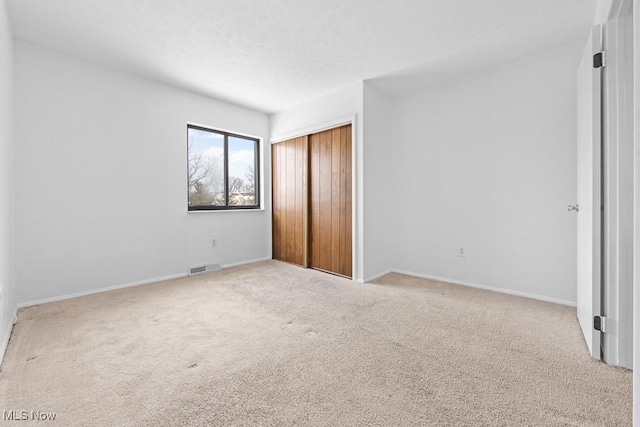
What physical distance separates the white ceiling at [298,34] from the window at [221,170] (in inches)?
37.4

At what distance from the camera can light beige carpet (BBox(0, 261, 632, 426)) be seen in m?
1.33

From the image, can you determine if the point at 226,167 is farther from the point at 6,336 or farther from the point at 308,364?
the point at 308,364

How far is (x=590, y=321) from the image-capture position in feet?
6.11

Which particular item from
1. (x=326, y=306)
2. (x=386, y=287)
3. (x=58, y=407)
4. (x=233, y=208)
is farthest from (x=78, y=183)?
(x=386, y=287)

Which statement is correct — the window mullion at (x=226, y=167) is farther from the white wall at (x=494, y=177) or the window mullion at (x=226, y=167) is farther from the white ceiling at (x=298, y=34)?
the white wall at (x=494, y=177)

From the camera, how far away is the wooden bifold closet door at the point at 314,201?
3.78m

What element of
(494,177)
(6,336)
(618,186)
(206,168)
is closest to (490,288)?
A: (494,177)

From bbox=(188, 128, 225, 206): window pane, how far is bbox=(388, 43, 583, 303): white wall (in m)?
2.56

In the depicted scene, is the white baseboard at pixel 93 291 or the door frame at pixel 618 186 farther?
the white baseboard at pixel 93 291

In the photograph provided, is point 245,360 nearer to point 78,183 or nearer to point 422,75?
point 78,183

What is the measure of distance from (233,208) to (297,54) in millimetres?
2497

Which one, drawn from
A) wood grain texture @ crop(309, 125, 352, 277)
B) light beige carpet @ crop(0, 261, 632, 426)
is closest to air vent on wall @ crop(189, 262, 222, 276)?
light beige carpet @ crop(0, 261, 632, 426)

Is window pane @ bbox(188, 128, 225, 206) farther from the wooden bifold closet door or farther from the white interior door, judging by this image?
the white interior door

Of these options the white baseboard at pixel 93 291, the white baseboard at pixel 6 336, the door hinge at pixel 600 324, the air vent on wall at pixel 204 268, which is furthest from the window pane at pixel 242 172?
the door hinge at pixel 600 324
